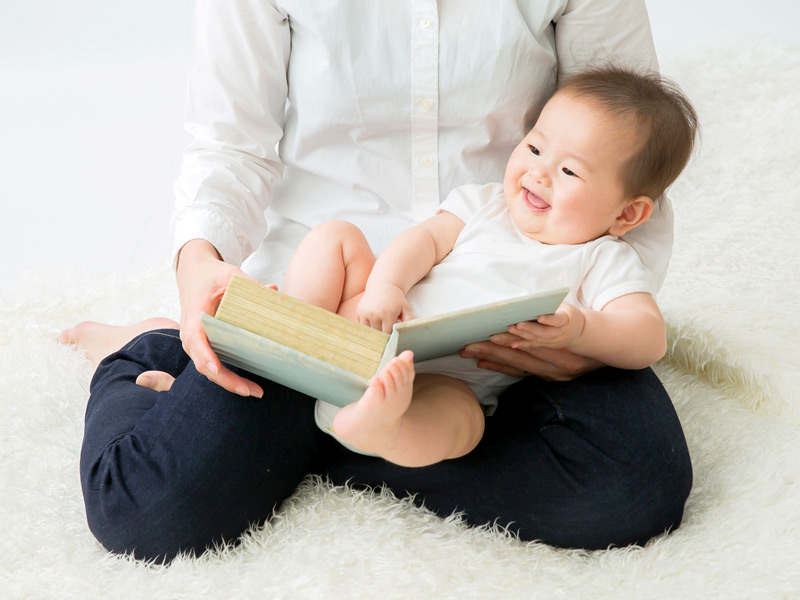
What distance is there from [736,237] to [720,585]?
104 cm

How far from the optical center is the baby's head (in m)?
1.19

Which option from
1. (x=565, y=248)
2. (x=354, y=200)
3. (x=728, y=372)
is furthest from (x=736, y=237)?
(x=354, y=200)

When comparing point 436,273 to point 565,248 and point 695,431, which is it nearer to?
point 565,248

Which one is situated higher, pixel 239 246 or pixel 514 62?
pixel 514 62

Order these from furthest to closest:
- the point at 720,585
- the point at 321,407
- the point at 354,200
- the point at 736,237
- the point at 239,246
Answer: the point at 736,237, the point at 354,200, the point at 239,246, the point at 321,407, the point at 720,585

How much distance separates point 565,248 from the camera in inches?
47.4

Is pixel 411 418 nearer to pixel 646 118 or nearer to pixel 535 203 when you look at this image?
pixel 535 203

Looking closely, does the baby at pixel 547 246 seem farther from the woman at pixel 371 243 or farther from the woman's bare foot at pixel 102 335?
the woman's bare foot at pixel 102 335

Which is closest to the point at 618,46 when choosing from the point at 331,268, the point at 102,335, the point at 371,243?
the point at 371,243

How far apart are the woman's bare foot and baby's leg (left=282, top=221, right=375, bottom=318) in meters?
0.48

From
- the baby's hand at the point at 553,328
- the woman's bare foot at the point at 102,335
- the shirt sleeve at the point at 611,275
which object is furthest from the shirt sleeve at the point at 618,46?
the woman's bare foot at the point at 102,335

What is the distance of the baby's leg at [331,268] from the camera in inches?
45.3

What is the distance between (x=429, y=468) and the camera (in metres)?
1.18

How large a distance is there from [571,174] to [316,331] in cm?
51
